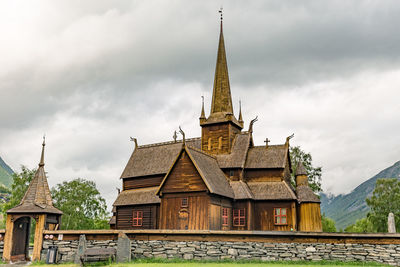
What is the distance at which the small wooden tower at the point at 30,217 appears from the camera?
2905 centimetres

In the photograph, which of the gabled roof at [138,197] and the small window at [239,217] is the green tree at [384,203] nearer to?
the small window at [239,217]

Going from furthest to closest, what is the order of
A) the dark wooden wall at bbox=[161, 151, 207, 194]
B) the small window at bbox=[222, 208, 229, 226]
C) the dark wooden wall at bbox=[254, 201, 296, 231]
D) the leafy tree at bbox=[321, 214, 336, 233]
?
the leafy tree at bbox=[321, 214, 336, 233] < the dark wooden wall at bbox=[254, 201, 296, 231] < the small window at bbox=[222, 208, 229, 226] < the dark wooden wall at bbox=[161, 151, 207, 194]

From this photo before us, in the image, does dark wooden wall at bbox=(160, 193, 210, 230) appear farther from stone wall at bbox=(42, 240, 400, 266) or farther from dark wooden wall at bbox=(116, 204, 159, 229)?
stone wall at bbox=(42, 240, 400, 266)

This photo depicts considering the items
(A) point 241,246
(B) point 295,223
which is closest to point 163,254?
(A) point 241,246

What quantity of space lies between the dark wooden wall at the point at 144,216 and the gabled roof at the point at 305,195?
13183mm

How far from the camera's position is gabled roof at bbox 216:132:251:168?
38438 millimetres

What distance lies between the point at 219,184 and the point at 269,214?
204 inches

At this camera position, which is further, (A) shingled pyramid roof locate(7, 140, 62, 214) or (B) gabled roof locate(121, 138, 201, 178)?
(B) gabled roof locate(121, 138, 201, 178)

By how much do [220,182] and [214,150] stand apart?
22.4 ft

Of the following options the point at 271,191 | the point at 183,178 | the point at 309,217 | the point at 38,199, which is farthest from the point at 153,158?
the point at 309,217

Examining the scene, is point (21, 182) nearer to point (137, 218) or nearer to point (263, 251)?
point (137, 218)

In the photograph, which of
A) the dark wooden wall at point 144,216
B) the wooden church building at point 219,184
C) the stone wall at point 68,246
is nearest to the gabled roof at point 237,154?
the wooden church building at point 219,184

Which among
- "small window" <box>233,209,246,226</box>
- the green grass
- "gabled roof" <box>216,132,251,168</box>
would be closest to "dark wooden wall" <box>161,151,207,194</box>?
"small window" <box>233,209,246,226</box>

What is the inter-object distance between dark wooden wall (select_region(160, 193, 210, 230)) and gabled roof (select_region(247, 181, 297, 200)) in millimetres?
5885
